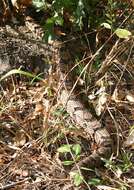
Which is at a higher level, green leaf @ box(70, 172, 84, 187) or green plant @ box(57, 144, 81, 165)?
green plant @ box(57, 144, 81, 165)

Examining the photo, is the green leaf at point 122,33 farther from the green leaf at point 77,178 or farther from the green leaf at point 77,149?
the green leaf at point 77,178

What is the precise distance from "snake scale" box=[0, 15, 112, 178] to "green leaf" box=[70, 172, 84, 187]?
9 centimetres

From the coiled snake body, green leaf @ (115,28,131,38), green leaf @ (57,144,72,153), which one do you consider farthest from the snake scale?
green leaf @ (115,28,131,38)

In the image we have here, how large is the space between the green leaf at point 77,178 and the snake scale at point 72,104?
9 centimetres

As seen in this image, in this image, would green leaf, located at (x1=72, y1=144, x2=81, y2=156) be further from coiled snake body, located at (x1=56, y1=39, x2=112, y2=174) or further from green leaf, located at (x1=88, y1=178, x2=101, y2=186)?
green leaf, located at (x1=88, y1=178, x2=101, y2=186)

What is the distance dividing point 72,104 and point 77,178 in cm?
91

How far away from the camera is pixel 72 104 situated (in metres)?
4.38

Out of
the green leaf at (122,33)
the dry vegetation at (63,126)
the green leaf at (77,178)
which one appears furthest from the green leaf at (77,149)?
the green leaf at (122,33)

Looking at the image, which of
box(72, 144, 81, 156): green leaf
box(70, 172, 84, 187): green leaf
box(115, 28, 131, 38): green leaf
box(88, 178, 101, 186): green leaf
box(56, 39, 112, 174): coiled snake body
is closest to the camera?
box(70, 172, 84, 187): green leaf

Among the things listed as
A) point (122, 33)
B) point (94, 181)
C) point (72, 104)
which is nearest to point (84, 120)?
point (72, 104)

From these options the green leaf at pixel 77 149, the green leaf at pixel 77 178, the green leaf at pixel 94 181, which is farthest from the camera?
the green leaf at pixel 77 149

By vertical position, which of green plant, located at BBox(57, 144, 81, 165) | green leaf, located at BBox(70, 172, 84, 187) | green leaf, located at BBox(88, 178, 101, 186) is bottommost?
green leaf, located at BBox(88, 178, 101, 186)

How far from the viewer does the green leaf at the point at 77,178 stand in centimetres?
363

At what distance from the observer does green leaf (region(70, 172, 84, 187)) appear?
3.63 metres
